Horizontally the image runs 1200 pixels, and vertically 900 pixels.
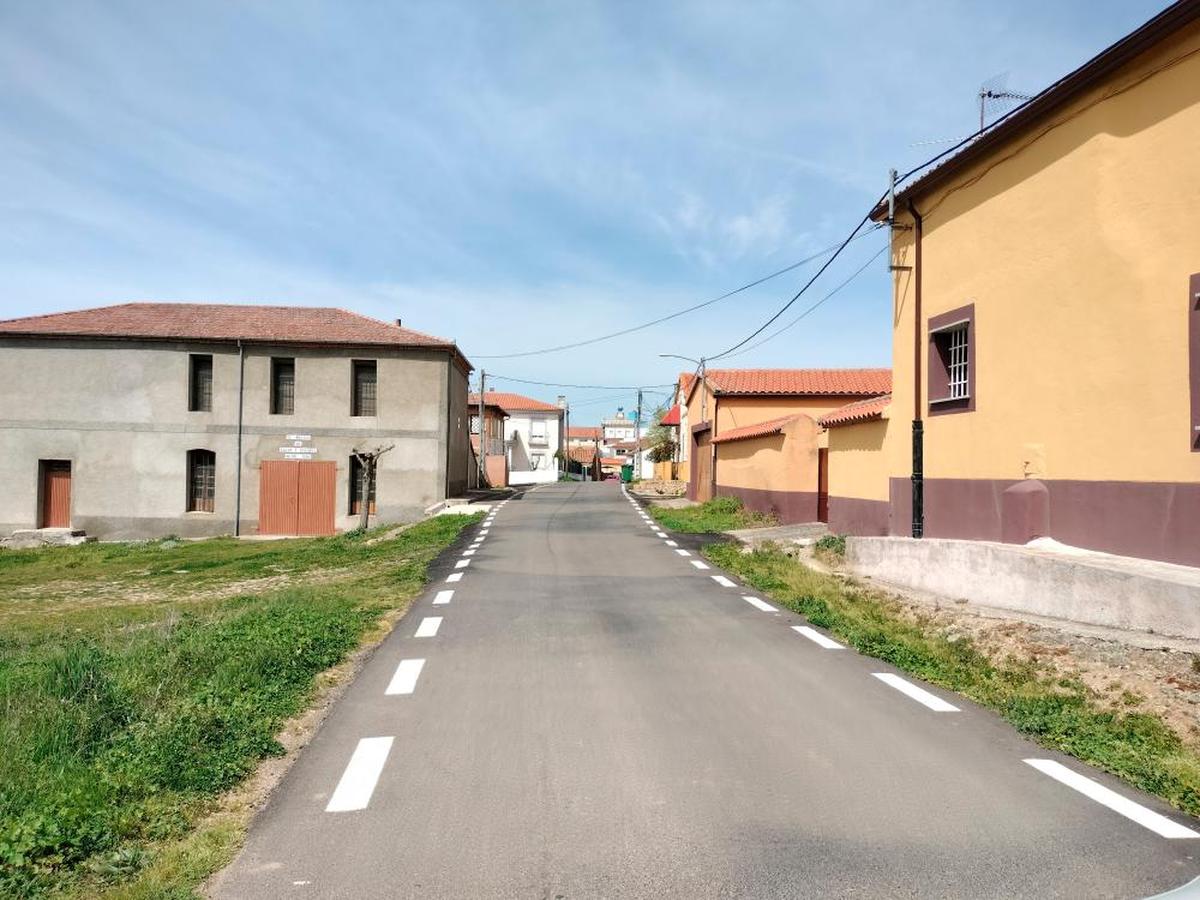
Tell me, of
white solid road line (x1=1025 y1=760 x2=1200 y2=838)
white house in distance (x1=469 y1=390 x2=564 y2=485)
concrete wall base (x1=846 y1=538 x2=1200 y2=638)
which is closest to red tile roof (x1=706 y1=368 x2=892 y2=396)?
concrete wall base (x1=846 y1=538 x2=1200 y2=638)

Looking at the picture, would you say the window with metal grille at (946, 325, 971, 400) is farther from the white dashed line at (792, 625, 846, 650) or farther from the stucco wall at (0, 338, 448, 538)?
the stucco wall at (0, 338, 448, 538)

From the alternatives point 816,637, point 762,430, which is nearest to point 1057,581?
point 816,637

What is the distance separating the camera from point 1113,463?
9492mm

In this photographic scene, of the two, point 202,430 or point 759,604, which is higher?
point 202,430

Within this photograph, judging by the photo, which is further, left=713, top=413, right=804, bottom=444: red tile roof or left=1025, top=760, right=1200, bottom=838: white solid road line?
left=713, top=413, right=804, bottom=444: red tile roof

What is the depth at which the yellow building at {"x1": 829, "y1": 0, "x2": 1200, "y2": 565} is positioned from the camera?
8703 millimetres

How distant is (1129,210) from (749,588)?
20.9 feet

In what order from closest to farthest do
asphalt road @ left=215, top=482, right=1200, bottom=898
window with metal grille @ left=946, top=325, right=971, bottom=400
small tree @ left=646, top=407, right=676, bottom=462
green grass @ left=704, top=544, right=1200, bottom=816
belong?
asphalt road @ left=215, top=482, right=1200, bottom=898 < green grass @ left=704, top=544, right=1200, bottom=816 < window with metal grille @ left=946, top=325, right=971, bottom=400 < small tree @ left=646, top=407, right=676, bottom=462

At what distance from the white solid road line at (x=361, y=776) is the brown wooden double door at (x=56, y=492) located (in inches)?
1213

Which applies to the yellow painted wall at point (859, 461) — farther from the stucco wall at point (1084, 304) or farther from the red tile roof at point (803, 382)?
the red tile roof at point (803, 382)

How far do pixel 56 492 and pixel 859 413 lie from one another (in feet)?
93.3

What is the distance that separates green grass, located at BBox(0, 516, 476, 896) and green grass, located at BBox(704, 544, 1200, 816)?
15.3 ft

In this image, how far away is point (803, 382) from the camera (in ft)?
115

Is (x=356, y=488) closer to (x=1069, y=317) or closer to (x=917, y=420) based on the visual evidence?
(x=917, y=420)
